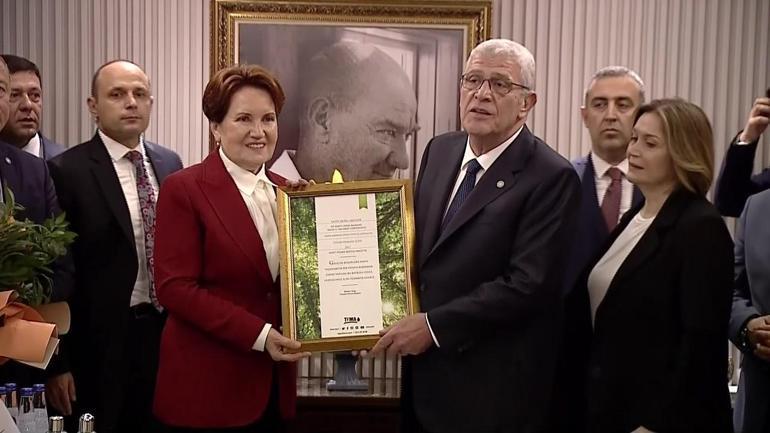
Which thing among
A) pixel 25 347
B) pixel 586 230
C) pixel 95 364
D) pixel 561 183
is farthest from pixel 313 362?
pixel 25 347

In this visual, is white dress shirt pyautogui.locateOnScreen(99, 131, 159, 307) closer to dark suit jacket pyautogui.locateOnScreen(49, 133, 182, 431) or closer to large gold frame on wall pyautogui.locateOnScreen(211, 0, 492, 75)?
dark suit jacket pyautogui.locateOnScreen(49, 133, 182, 431)

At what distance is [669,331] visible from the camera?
7.52 feet

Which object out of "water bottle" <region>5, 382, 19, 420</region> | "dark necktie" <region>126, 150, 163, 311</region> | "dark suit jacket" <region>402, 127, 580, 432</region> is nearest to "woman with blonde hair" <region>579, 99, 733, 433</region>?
"dark suit jacket" <region>402, 127, 580, 432</region>

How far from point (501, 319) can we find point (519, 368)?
6.3 inches

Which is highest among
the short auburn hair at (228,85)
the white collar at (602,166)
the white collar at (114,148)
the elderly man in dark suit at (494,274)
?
the short auburn hair at (228,85)

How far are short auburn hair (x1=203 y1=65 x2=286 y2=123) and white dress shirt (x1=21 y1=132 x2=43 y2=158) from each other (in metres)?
1.37

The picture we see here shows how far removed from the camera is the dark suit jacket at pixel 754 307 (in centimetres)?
274

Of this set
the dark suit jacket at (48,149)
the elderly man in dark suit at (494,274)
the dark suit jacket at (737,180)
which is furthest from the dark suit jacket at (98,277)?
the dark suit jacket at (737,180)

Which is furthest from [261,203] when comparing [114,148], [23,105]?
[23,105]

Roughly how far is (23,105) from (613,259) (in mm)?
2369

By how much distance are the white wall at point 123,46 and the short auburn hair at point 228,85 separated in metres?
1.93

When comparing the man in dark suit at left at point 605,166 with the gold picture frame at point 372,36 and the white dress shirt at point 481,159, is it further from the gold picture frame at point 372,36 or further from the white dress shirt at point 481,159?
the gold picture frame at point 372,36

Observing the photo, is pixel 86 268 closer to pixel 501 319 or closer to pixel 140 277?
pixel 140 277

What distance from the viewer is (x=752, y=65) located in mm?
4328
